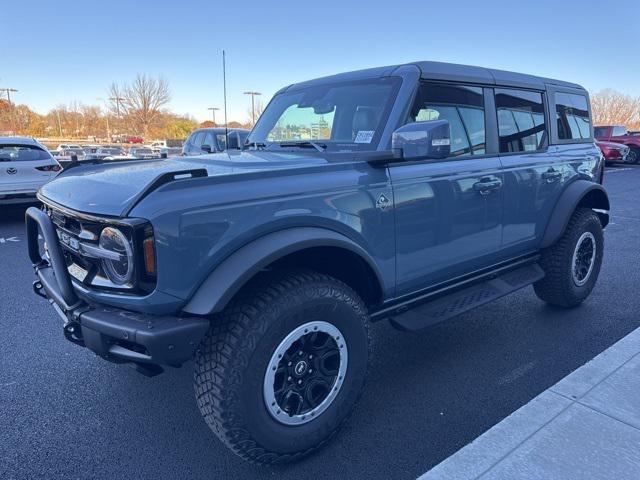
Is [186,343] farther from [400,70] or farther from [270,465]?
[400,70]

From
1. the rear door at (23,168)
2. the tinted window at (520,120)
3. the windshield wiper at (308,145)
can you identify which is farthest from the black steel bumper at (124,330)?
the rear door at (23,168)

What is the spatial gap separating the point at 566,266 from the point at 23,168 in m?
8.56

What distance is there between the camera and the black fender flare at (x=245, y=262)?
1.96 metres

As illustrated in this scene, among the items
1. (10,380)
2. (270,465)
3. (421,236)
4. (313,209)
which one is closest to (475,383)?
(421,236)

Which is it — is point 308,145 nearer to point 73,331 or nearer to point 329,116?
point 329,116

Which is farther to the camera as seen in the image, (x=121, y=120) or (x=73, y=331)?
(x=121, y=120)

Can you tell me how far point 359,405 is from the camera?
2809 mm

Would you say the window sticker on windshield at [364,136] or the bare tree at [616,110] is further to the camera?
the bare tree at [616,110]

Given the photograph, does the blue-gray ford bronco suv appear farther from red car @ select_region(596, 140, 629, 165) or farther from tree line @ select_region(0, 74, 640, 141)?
tree line @ select_region(0, 74, 640, 141)

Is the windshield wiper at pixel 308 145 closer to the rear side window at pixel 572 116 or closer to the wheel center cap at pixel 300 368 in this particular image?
the wheel center cap at pixel 300 368

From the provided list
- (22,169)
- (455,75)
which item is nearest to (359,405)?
(455,75)

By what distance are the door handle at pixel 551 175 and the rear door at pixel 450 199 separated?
0.64 m

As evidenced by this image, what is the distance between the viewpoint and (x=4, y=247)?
6.73 meters

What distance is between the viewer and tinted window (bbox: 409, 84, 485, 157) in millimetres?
2942
